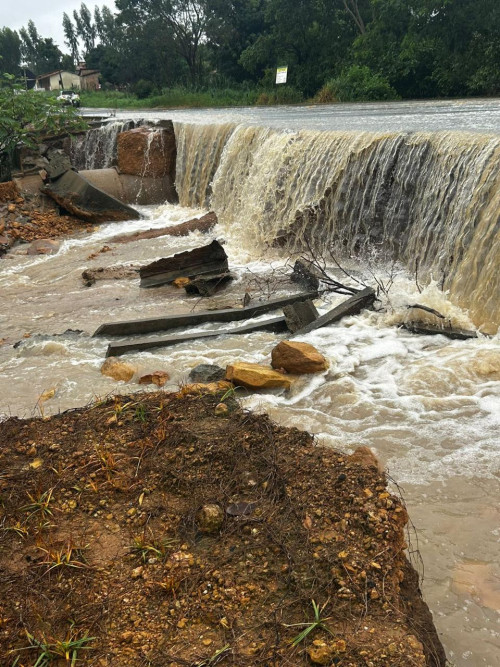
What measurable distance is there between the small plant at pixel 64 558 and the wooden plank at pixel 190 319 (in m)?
3.92

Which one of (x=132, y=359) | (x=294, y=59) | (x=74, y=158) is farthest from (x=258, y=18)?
(x=132, y=359)

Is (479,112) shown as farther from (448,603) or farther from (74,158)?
(448,603)

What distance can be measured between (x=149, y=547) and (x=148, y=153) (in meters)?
13.2

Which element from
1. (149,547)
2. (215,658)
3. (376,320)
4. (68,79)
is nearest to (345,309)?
(376,320)

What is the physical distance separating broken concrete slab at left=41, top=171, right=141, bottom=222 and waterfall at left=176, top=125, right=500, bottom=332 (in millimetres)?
2271

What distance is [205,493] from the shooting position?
3.09 m

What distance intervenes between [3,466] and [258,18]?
40.7 m

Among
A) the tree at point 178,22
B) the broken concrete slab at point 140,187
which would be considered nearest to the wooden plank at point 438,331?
the broken concrete slab at point 140,187

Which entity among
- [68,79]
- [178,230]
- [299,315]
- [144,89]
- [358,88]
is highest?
[299,315]

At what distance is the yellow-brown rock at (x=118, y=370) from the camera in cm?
537

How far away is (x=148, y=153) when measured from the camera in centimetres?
1456

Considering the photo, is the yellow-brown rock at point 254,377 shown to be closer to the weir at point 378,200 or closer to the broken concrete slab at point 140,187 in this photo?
the weir at point 378,200

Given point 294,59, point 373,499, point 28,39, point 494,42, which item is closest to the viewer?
point 373,499

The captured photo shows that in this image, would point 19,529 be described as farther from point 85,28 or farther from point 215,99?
point 85,28
